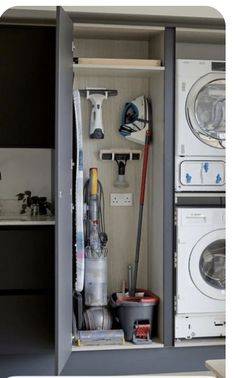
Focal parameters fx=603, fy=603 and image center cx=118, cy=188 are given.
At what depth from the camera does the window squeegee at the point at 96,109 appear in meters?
4.16

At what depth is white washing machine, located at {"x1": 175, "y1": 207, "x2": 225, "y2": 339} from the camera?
390 cm

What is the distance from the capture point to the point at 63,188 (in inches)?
136

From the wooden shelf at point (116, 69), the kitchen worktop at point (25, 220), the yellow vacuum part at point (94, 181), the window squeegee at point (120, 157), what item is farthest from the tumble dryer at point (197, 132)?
the kitchen worktop at point (25, 220)

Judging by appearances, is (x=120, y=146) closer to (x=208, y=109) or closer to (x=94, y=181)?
(x=94, y=181)

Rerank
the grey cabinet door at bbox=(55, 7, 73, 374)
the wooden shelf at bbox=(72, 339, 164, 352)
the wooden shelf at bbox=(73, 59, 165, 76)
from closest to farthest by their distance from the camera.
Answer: the grey cabinet door at bbox=(55, 7, 73, 374), the wooden shelf at bbox=(72, 339, 164, 352), the wooden shelf at bbox=(73, 59, 165, 76)

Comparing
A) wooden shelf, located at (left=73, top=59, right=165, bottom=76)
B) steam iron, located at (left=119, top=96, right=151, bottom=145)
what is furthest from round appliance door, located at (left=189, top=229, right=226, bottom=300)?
wooden shelf, located at (left=73, top=59, right=165, bottom=76)

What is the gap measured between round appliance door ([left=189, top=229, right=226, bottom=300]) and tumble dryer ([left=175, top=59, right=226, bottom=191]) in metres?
0.34

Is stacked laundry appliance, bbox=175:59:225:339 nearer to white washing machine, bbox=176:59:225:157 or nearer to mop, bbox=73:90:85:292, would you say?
white washing machine, bbox=176:59:225:157

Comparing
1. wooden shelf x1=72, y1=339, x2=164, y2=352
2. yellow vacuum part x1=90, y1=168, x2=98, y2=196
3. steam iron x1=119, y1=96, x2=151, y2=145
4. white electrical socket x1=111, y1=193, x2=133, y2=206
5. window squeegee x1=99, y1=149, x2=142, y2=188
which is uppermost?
steam iron x1=119, y1=96, x2=151, y2=145

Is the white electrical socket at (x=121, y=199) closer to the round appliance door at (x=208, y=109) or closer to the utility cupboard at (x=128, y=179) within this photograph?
the utility cupboard at (x=128, y=179)

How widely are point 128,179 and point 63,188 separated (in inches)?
37.8

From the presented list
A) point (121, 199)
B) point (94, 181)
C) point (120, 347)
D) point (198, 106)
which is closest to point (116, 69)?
point (198, 106)

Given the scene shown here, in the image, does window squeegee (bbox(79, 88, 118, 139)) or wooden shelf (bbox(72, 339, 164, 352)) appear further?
window squeegee (bbox(79, 88, 118, 139))
